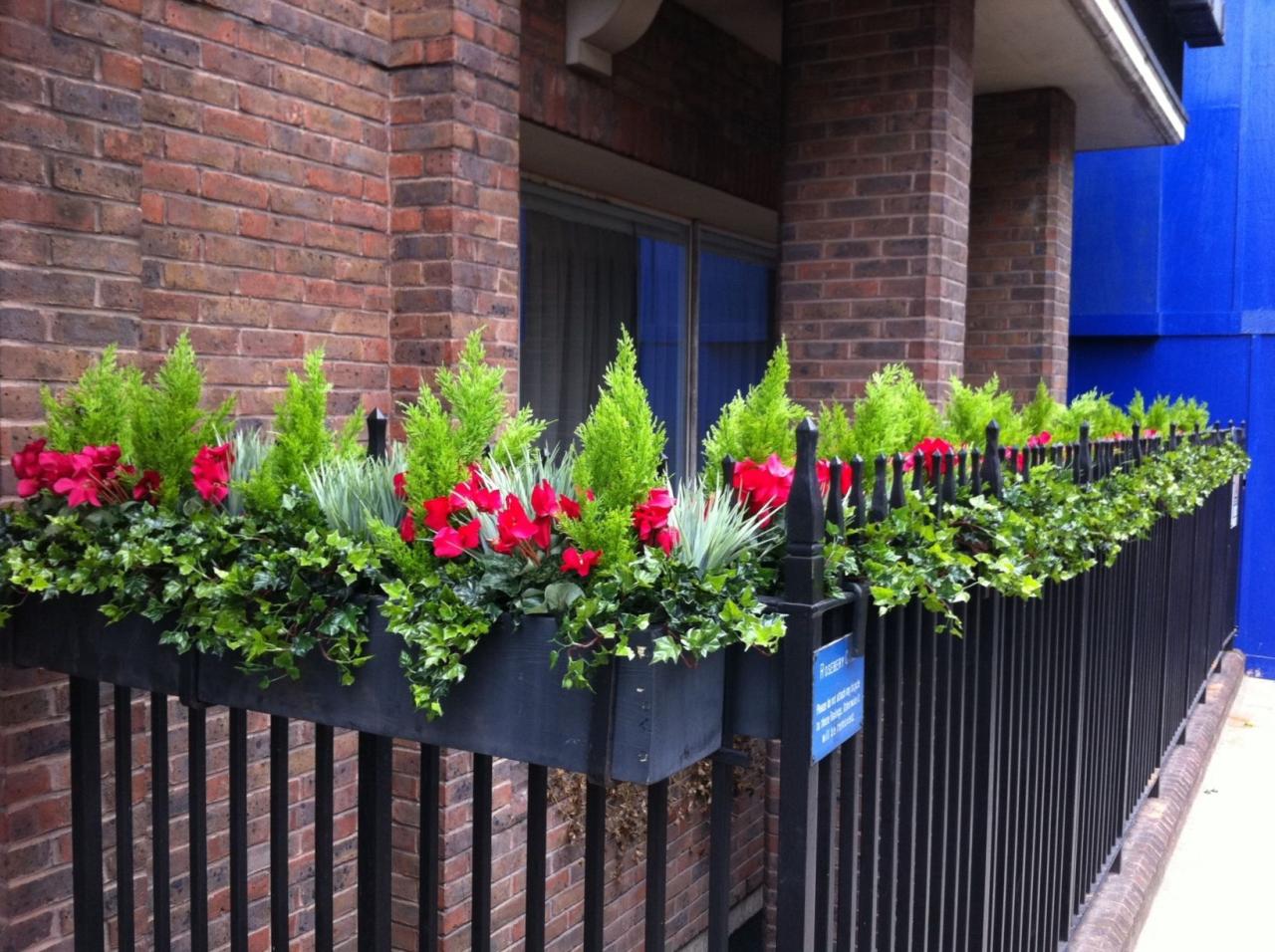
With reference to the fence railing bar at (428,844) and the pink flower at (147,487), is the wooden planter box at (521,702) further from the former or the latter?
the pink flower at (147,487)

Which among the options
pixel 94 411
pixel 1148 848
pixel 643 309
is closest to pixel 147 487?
pixel 94 411

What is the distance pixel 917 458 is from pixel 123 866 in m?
1.77

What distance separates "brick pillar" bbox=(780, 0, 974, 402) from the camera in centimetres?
541

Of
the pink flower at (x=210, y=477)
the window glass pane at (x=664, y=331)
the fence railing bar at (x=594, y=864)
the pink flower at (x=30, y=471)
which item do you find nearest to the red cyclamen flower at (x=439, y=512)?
the fence railing bar at (x=594, y=864)

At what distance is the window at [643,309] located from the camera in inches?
235

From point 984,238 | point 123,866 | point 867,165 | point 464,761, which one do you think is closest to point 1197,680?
point 984,238

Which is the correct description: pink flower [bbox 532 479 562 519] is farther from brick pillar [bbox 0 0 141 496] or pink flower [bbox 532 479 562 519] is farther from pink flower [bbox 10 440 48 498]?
brick pillar [bbox 0 0 141 496]

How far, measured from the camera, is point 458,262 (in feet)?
12.4

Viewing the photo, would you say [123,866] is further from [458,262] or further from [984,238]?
[984,238]

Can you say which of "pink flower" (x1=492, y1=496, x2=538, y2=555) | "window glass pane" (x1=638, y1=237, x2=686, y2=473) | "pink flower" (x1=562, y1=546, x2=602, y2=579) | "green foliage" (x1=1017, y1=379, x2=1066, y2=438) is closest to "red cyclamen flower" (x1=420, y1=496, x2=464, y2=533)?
"pink flower" (x1=492, y1=496, x2=538, y2=555)

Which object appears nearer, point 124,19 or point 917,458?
point 917,458

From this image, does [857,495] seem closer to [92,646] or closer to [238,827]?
[238,827]

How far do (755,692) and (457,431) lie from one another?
672 mm

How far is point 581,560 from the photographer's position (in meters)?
1.66
